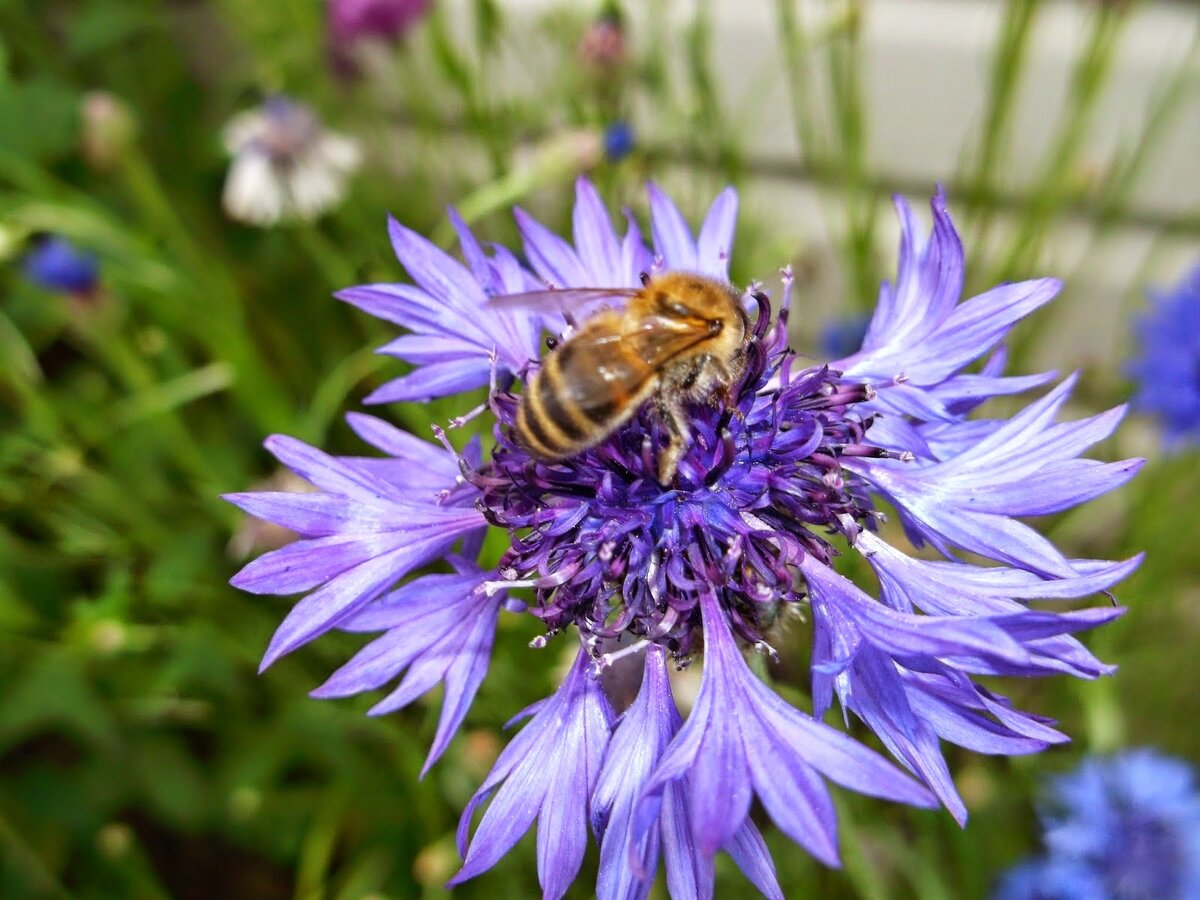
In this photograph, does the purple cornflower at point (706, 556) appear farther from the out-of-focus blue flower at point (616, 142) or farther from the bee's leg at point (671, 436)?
the out-of-focus blue flower at point (616, 142)

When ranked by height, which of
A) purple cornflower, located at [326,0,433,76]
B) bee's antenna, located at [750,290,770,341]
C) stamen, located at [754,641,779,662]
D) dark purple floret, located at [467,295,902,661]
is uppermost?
purple cornflower, located at [326,0,433,76]

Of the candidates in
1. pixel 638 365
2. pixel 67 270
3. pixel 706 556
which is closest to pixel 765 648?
pixel 706 556

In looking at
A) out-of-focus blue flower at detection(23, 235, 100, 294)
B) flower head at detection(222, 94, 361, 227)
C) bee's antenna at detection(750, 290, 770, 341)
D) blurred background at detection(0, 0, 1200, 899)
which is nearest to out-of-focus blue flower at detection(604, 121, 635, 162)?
blurred background at detection(0, 0, 1200, 899)

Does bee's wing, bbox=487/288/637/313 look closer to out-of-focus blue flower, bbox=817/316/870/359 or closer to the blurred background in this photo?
the blurred background

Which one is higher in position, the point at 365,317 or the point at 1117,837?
the point at 365,317

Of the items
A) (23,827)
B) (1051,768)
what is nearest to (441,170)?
(23,827)

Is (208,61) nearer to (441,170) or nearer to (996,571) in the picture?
(441,170)

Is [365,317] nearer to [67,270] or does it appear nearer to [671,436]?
[67,270]
